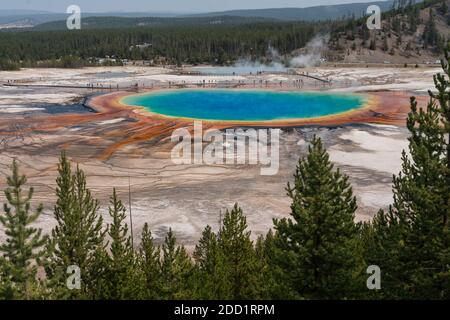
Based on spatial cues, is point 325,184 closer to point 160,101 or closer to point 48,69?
point 160,101

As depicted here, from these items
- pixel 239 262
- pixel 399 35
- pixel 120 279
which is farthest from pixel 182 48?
pixel 120 279

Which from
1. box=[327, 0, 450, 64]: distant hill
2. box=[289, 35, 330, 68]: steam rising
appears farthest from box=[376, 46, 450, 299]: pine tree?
box=[327, 0, 450, 64]: distant hill

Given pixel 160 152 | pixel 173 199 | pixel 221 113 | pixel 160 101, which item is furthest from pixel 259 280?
pixel 160 101

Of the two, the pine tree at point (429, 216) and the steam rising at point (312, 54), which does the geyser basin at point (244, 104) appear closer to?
the pine tree at point (429, 216)

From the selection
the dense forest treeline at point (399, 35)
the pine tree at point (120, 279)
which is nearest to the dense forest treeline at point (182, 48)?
the dense forest treeline at point (399, 35)

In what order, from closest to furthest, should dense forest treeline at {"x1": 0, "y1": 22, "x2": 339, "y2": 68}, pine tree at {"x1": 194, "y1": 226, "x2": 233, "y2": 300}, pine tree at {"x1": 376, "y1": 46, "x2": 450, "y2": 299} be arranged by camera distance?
1. pine tree at {"x1": 376, "y1": 46, "x2": 450, "y2": 299}
2. pine tree at {"x1": 194, "y1": 226, "x2": 233, "y2": 300}
3. dense forest treeline at {"x1": 0, "y1": 22, "x2": 339, "y2": 68}

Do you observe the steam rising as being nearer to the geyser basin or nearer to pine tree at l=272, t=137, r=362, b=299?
the geyser basin
